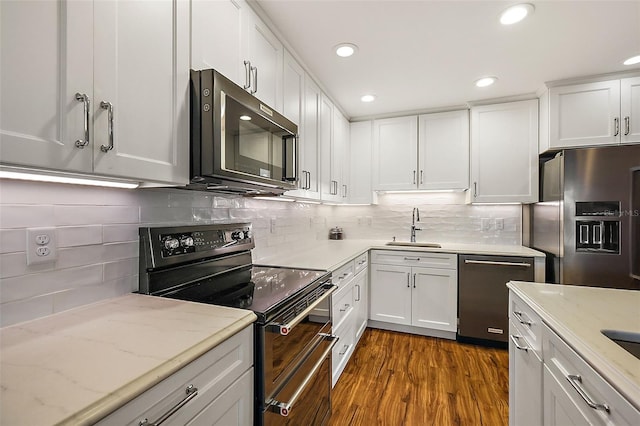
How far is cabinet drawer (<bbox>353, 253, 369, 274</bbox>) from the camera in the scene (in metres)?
2.56

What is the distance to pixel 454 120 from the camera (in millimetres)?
3123

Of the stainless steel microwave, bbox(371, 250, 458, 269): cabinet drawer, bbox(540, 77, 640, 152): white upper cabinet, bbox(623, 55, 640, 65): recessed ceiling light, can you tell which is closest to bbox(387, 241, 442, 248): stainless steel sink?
bbox(371, 250, 458, 269): cabinet drawer

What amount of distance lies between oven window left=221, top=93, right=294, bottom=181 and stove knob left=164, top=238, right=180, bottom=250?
457 millimetres

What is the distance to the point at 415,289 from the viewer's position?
115 inches

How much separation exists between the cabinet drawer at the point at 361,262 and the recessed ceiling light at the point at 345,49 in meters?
1.63

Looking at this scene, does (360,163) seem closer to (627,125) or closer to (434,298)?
(434,298)

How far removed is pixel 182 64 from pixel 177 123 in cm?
23

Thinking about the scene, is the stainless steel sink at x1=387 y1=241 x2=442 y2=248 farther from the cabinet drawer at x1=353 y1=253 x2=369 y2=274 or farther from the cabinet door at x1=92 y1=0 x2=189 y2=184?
the cabinet door at x1=92 y1=0 x2=189 y2=184

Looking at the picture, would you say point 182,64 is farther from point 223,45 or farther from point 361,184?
point 361,184

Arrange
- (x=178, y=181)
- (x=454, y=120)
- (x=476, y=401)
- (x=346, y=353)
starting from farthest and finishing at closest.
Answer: (x=454, y=120), (x=346, y=353), (x=476, y=401), (x=178, y=181)

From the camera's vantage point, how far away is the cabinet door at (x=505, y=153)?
280cm

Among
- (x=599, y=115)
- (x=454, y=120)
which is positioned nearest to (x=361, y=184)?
(x=454, y=120)

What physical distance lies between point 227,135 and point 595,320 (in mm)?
1467

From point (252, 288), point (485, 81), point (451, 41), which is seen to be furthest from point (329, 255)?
point (485, 81)
